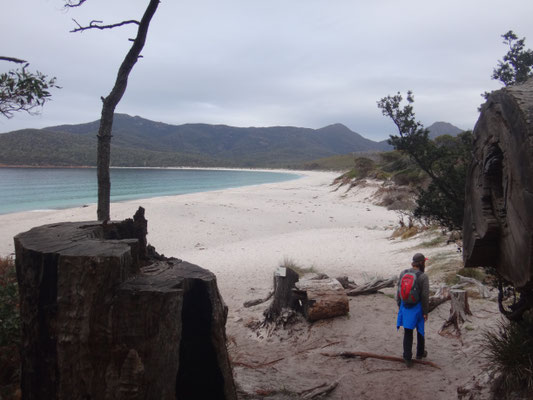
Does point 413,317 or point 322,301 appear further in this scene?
point 322,301

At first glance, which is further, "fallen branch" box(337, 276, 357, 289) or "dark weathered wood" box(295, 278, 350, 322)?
"fallen branch" box(337, 276, 357, 289)

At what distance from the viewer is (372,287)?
7.51 metres

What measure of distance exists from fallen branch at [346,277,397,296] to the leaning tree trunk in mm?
4789

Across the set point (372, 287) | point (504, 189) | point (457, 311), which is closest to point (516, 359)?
point (504, 189)

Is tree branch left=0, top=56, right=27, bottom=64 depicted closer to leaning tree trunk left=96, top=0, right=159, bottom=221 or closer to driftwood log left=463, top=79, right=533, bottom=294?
Result: leaning tree trunk left=96, top=0, right=159, bottom=221

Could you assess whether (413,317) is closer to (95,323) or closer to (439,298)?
(439,298)

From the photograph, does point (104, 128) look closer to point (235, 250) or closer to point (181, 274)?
point (181, 274)

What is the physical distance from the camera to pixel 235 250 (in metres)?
13.8

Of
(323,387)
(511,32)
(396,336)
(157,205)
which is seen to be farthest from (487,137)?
(157,205)

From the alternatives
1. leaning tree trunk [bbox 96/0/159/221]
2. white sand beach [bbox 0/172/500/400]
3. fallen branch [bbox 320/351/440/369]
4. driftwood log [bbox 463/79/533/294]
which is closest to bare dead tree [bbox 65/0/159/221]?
leaning tree trunk [bbox 96/0/159/221]

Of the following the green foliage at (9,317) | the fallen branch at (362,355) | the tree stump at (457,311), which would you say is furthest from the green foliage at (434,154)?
the green foliage at (9,317)

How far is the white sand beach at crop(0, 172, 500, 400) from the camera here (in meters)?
4.22

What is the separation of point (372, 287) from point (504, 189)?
18.8 ft

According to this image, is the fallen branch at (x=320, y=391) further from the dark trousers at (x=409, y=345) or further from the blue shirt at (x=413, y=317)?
the blue shirt at (x=413, y=317)
